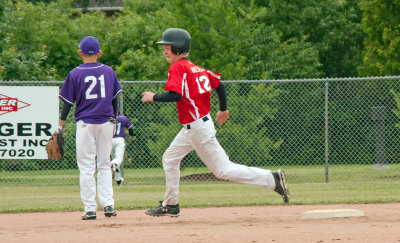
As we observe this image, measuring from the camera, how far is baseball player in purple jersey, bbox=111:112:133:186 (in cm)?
1362

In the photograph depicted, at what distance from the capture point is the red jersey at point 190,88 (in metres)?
7.69

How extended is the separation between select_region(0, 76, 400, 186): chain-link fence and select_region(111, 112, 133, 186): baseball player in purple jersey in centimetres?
59

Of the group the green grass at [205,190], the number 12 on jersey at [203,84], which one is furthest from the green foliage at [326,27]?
the number 12 on jersey at [203,84]

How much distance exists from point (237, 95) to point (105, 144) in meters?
6.50

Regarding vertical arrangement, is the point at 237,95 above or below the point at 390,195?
above

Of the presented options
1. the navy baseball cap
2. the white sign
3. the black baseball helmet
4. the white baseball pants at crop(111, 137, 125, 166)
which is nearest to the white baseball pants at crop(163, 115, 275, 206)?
the black baseball helmet

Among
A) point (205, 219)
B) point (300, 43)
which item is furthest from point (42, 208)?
point (300, 43)

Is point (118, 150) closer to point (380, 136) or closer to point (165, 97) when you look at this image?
point (380, 136)

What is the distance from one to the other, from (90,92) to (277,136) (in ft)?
24.3

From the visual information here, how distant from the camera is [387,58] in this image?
2014cm

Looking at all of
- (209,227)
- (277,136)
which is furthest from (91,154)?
(277,136)

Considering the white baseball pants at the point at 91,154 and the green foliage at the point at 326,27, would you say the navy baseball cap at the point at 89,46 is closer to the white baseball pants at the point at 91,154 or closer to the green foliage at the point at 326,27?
the white baseball pants at the point at 91,154

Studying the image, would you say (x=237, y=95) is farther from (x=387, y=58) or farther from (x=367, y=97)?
(x=387, y=58)

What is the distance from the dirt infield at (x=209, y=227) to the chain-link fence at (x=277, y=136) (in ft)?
17.2
